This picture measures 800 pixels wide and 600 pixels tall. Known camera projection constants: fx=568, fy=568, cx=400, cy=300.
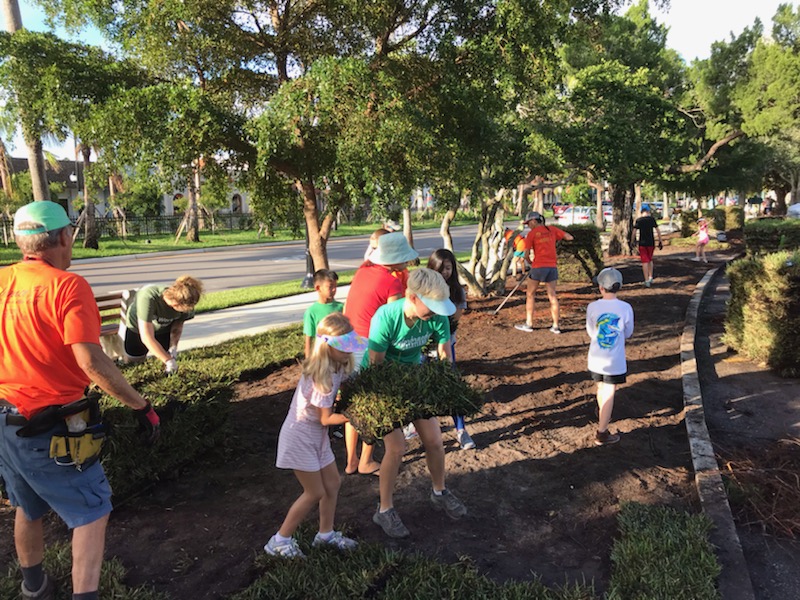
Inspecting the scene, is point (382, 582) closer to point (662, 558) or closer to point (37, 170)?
point (662, 558)

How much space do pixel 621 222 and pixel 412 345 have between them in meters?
17.7

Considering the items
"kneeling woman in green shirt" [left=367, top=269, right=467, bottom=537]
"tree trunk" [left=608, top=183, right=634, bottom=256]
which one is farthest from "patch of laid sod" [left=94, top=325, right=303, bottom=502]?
"tree trunk" [left=608, top=183, right=634, bottom=256]

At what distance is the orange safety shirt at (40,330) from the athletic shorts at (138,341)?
237 centimetres

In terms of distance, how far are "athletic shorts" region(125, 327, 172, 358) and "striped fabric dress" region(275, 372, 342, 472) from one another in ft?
7.40

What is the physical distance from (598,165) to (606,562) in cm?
646

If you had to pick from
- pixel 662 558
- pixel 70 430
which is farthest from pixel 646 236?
pixel 70 430

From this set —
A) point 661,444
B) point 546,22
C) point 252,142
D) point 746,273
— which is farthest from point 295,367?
point 746,273

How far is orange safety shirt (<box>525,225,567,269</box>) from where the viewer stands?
8.11 m

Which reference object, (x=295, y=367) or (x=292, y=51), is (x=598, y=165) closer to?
(x=292, y=51)

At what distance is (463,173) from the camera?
6.55 m

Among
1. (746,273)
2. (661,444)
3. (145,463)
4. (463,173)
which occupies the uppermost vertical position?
(463,173)

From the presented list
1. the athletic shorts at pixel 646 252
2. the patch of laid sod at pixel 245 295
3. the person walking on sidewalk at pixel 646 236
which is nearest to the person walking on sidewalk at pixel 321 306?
the patch of laid sod at pixel 245 295

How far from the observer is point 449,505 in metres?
3.59

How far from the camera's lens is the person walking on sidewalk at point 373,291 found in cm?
409
